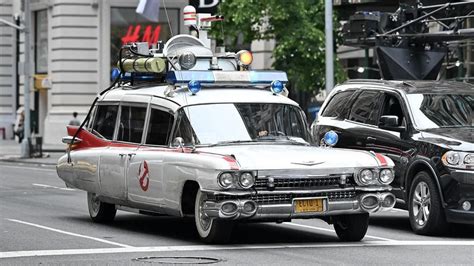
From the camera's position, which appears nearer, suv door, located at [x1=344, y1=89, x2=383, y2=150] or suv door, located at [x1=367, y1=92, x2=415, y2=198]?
suv door, located at [x1=367, y1=92, x2=415, y2=198]

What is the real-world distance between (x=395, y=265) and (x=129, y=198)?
14.6 feet

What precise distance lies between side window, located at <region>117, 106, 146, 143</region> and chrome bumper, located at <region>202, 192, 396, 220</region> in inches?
101

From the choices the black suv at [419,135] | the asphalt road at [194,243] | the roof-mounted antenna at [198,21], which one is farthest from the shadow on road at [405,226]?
the roof-mounted antenna at [198,21]

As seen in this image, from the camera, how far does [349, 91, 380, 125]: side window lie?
17.3m

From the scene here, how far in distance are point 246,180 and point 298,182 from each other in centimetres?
65

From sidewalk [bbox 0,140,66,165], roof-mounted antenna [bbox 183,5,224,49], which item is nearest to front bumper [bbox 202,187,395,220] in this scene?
roof-mounted antenna [bbox 183,5,224,49]

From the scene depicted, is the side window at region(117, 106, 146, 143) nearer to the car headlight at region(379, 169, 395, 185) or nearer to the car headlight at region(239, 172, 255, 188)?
the car headlight at region(239, 172, 255, 188)

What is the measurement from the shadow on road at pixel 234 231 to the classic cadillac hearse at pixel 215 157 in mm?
362

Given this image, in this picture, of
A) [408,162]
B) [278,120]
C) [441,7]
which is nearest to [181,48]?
[278,120]

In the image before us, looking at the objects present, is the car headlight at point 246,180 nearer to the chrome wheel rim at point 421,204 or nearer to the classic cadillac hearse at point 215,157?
the classic cadillac hearse at point 215,157

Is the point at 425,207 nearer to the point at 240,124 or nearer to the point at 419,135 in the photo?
the point at 419,135

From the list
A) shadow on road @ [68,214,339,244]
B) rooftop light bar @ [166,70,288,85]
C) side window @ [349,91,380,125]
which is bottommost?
shadow on road @ [68,214,339,244]

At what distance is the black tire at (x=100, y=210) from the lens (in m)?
17.0

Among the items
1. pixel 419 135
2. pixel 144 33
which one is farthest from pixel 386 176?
pixel 144 33
